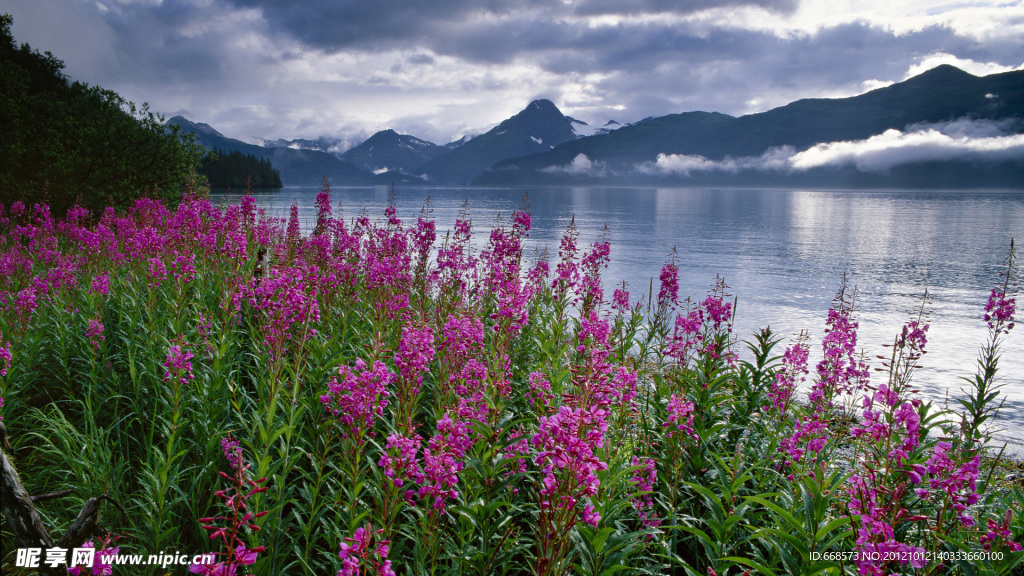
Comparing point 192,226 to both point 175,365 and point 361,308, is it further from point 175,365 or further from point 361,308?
point 175,365

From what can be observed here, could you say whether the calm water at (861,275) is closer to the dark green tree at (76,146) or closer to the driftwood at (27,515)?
the dark green tree at (76,146)

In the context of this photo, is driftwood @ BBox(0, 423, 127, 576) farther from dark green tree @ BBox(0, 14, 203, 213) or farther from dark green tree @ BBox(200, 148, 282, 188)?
dark green tree @ BBox(200, 148, 282, 188)

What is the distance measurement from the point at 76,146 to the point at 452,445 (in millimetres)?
24973

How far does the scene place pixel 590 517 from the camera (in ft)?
7.87

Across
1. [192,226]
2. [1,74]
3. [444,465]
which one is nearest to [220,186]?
[1,74]

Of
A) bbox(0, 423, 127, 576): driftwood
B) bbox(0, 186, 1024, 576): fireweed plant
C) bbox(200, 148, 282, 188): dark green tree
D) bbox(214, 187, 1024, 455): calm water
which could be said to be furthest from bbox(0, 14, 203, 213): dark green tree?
bbox(200, 148, 282, 188): dark green tree

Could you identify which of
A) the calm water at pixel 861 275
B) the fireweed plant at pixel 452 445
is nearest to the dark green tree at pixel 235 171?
the calm water at pixel 861 275

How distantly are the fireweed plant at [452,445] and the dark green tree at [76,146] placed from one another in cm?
1348

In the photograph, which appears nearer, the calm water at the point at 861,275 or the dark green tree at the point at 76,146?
the calm water at the point at 861,275

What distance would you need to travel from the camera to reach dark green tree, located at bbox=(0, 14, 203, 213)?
57.5 ft

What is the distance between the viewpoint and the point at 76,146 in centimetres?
1953

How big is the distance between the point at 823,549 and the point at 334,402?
3.76 m

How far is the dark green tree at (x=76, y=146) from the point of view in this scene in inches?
690

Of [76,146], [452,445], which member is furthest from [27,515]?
[76,146]
